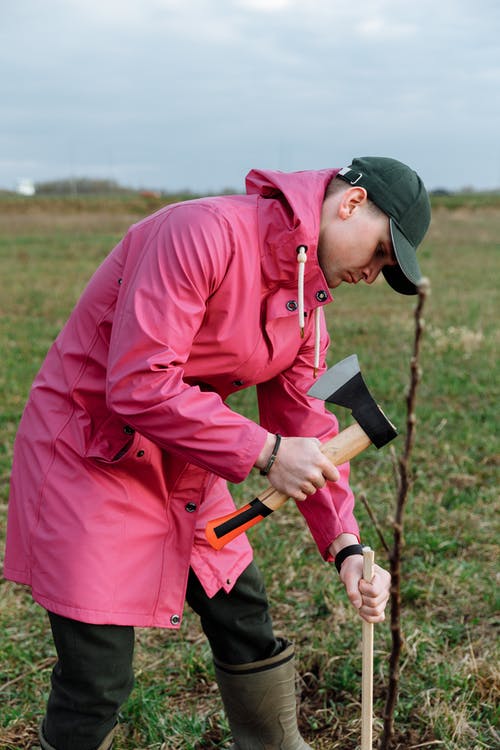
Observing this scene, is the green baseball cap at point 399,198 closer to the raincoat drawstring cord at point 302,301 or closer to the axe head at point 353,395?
the raincoat drawstring cord at point 302,301

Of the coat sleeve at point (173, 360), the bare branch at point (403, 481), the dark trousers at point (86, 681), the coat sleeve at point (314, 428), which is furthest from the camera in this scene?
the coat sleeve at point (314, 428)

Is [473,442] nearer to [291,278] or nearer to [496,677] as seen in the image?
[496,677]

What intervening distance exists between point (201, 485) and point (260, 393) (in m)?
0.43

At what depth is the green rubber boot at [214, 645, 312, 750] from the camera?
2.71 m

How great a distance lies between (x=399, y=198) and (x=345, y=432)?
615mm

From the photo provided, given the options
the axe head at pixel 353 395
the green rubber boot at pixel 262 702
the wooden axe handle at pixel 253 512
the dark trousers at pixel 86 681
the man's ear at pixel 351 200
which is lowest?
the green rubber boot at pixel 262 702

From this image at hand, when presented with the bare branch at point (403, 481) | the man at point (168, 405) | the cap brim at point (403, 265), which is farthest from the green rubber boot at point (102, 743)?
the cap brim at point (403, 265)

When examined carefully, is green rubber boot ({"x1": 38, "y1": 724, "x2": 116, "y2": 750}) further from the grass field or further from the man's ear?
the man's ear

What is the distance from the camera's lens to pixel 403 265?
216 centimetres

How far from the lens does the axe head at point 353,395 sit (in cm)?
200

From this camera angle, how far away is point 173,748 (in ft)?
9.52

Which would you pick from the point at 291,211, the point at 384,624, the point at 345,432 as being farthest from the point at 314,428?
the point at 384,624

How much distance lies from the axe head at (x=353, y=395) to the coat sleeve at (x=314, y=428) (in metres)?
0.53

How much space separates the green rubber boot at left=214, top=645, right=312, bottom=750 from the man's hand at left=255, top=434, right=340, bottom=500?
37.5 inches
